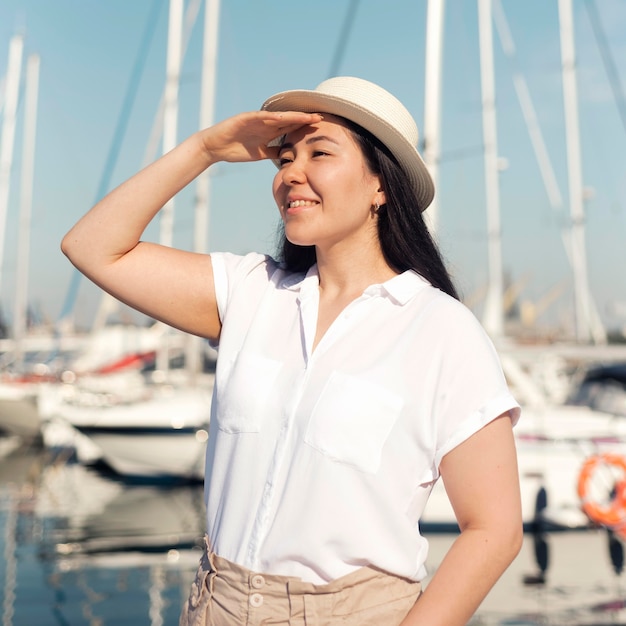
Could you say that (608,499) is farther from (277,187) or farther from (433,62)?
(277,187)

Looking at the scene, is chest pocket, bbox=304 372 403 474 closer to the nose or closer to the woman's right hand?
the nose

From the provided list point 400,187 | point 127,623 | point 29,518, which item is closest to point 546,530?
point 127,623

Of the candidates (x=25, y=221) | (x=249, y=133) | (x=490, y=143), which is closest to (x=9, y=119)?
(x=25, y=221)

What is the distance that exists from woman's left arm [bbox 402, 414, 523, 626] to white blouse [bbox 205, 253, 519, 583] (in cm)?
4

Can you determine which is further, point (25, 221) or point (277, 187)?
point (25, 221)

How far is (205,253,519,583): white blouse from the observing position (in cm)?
147

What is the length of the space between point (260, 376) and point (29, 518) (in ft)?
32.9

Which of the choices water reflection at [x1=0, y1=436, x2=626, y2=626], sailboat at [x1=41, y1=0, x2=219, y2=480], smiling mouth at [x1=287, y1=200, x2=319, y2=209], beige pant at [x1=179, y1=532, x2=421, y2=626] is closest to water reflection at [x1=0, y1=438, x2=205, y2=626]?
water reflection at [x1=0, y1=436, x2=626, y2=626]

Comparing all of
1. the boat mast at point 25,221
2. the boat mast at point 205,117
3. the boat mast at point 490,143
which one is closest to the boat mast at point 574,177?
the boat mast at point 490,143

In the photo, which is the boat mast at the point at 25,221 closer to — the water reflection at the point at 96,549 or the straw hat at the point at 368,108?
the water reflection at the point at 96,549

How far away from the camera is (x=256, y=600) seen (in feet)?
4.86

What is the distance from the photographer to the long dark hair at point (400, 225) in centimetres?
177

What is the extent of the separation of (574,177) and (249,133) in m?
17.4

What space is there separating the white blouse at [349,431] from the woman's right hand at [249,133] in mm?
389
